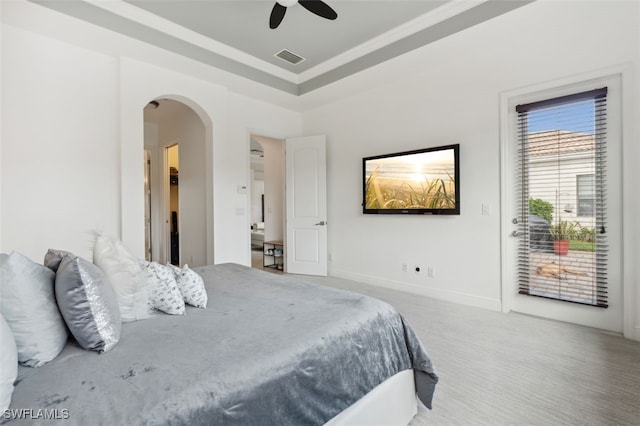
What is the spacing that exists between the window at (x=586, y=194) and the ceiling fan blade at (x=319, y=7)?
266 centimetres

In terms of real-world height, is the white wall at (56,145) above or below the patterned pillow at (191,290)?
above

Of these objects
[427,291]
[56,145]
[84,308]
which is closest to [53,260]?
[84,308]

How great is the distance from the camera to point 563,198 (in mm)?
2850

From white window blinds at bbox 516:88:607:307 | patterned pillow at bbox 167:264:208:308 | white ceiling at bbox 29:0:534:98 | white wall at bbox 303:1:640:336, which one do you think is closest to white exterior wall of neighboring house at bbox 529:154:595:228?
white window blinds at bbox 516:88:607:307

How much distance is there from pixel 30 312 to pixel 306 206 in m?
4.03

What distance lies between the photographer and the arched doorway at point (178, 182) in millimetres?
4707

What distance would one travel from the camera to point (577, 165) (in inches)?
109

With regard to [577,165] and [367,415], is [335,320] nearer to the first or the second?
[367,415]

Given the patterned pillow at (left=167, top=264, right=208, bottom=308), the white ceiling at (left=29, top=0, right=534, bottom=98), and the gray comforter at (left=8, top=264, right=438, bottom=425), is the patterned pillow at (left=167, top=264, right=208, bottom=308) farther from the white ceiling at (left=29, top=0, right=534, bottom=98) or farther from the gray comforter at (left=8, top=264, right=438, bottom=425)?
the white ceiling at (left=29, top=0, right=534, bottom=98)

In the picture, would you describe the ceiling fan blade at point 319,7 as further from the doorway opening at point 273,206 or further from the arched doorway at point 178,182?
the doorway opening at point 273,206

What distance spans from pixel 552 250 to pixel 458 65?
2.22 meters

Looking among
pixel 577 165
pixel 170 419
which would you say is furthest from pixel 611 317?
pixel 170 419

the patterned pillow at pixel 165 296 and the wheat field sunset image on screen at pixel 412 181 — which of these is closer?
the patterned pillow at pixel 165 296

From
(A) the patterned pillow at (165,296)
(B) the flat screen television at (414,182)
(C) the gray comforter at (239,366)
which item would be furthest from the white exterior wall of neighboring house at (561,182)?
(A) the patterned pillow at (165,296)
